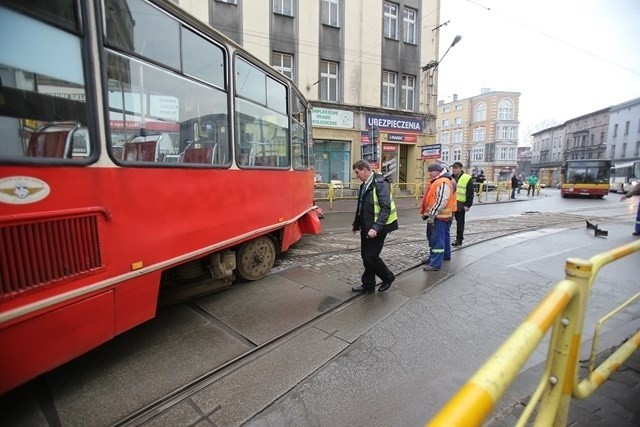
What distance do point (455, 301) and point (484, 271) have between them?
1567 millimetres

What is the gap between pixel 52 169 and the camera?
200 centimetres

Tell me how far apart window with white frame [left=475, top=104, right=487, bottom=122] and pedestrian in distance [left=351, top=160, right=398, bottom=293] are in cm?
6054

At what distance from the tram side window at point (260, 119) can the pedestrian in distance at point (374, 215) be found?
137cm

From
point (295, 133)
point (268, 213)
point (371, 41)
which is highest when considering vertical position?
point (371, 41)

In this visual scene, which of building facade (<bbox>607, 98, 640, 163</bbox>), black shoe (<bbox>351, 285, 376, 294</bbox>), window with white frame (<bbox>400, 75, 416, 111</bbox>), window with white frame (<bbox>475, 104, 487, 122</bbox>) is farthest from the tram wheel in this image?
window with white frame (<bbox>475, 104, 487, 122</bbox>)

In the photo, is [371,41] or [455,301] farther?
[371,41]

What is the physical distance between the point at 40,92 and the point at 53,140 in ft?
0.98

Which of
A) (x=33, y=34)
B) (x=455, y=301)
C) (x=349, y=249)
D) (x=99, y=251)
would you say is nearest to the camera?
(x=33, y=34)

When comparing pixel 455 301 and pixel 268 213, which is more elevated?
pixel 268 213

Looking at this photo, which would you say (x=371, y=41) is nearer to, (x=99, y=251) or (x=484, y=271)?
(x=484, y=271)

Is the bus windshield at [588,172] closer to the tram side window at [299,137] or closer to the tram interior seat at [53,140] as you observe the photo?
the tram side window at [299,137]

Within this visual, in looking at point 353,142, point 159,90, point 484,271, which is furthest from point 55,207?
point 353,142

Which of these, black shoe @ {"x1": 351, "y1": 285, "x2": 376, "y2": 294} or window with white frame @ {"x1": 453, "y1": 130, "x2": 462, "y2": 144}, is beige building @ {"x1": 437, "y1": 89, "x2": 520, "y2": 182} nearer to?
window with white frame @ {"x1": 453, "y1": 130, "x2": 462, "y2": 144}

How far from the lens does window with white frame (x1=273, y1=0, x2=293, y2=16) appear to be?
52.4 feet
